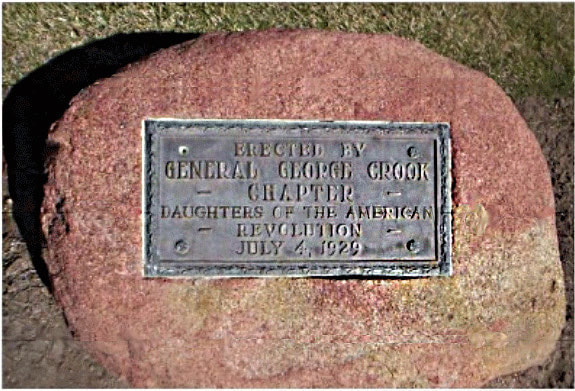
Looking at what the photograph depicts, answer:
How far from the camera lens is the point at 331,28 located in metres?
4.18

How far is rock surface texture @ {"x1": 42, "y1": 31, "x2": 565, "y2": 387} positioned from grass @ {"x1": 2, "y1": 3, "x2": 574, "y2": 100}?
1.99 feet

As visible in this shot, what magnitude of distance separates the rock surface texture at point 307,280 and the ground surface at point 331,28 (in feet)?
1.19

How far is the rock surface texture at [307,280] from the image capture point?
3.32 meters

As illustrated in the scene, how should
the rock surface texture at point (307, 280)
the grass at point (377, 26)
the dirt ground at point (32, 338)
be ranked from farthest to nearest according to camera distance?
the grass at point (377, 26)
the dirt ground at point (32, 338)
the rock surface texture at point (307, 280)

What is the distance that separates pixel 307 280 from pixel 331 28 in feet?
5.61

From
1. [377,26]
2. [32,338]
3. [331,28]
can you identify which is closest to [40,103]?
[32,338]

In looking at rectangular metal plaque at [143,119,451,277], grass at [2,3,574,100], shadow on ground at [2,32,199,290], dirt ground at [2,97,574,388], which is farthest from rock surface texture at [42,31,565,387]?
grass at [2,3,574,100]

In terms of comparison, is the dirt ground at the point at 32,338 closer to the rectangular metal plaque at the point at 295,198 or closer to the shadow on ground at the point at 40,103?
the shadow on ground at the point at 40,103

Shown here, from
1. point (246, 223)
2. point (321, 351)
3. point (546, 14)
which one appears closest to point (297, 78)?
point (246, 223)

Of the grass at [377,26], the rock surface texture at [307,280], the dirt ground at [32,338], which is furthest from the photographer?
the grass at [377,26]

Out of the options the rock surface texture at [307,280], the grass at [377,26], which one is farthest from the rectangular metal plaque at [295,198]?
the grass at [377,26]

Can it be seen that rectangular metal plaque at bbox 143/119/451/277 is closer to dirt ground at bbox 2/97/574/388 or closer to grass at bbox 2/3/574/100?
dirt ground at bbox 2/97/574/388

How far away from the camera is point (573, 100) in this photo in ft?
14.3

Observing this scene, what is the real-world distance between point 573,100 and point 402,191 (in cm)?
167
